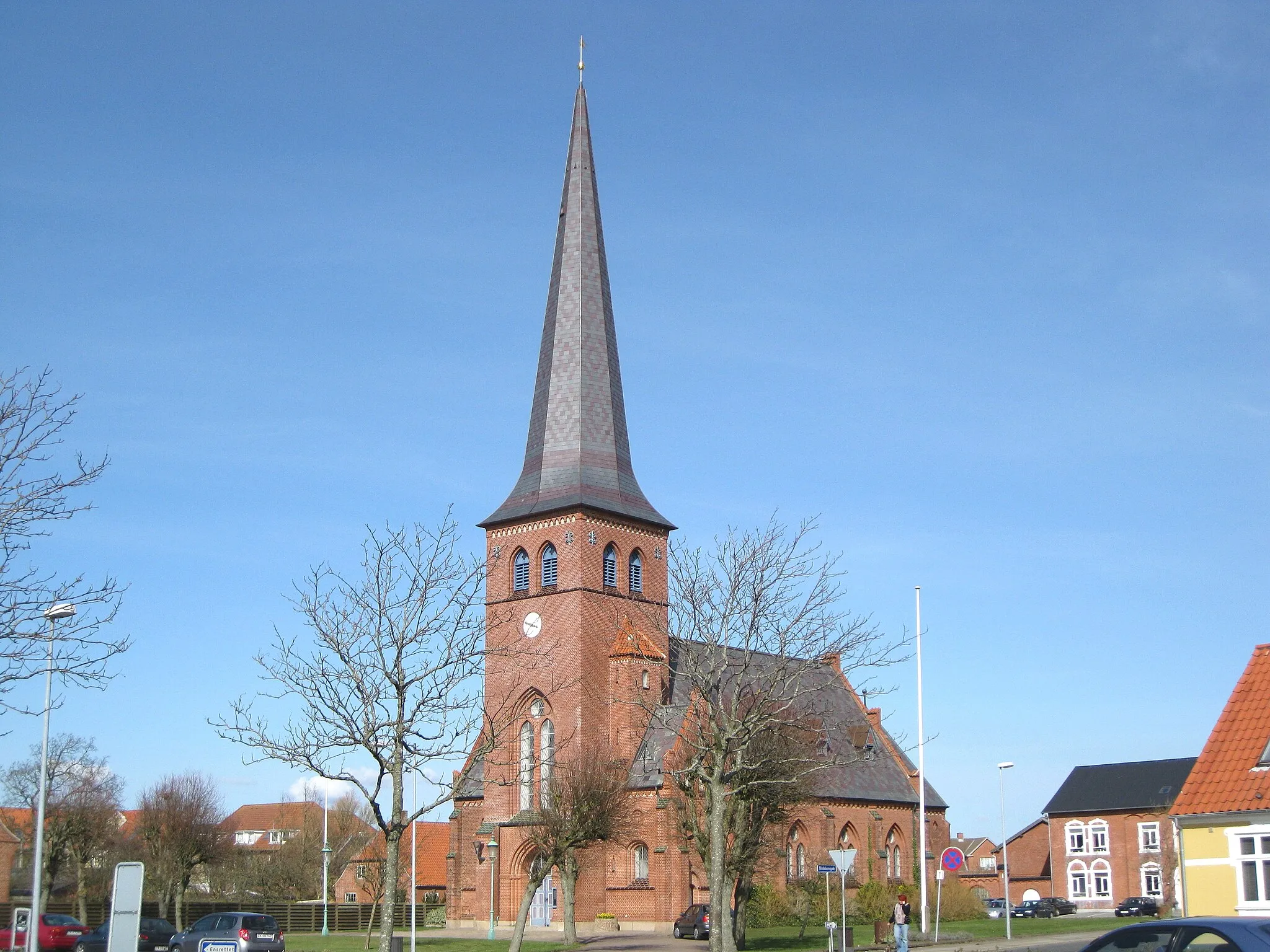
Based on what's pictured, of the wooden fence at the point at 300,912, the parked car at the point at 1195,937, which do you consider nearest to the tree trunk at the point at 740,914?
the wooden fence at the point at 300,912

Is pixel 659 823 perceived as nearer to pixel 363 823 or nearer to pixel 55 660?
pixel 55 660

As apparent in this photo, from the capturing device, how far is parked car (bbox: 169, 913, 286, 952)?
32594 mm

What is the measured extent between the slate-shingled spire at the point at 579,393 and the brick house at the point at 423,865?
74.5ft

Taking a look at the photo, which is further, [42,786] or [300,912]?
[300,912]

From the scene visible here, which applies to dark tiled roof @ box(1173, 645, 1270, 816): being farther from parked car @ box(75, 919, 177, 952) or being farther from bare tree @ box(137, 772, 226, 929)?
bare tree @ box(137, 772, 226, 929)

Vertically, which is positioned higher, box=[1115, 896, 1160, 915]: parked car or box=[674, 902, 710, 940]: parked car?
box=[674, 902, 710, 940]: parked car

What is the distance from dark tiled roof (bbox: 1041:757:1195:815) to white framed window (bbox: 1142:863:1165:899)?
3.32 m

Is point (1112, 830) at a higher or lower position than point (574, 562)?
lower

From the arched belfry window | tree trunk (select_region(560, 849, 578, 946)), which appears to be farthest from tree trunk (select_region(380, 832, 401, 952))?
the arched belfry window

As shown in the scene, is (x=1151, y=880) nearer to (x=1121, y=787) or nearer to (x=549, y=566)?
(x=1121, y=787)

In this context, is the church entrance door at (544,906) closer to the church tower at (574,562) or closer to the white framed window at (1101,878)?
the church tower at (574,562)

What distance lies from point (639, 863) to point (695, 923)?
665cm

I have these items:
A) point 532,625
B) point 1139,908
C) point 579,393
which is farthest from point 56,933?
point 1139,908

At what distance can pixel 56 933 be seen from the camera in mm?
41875
